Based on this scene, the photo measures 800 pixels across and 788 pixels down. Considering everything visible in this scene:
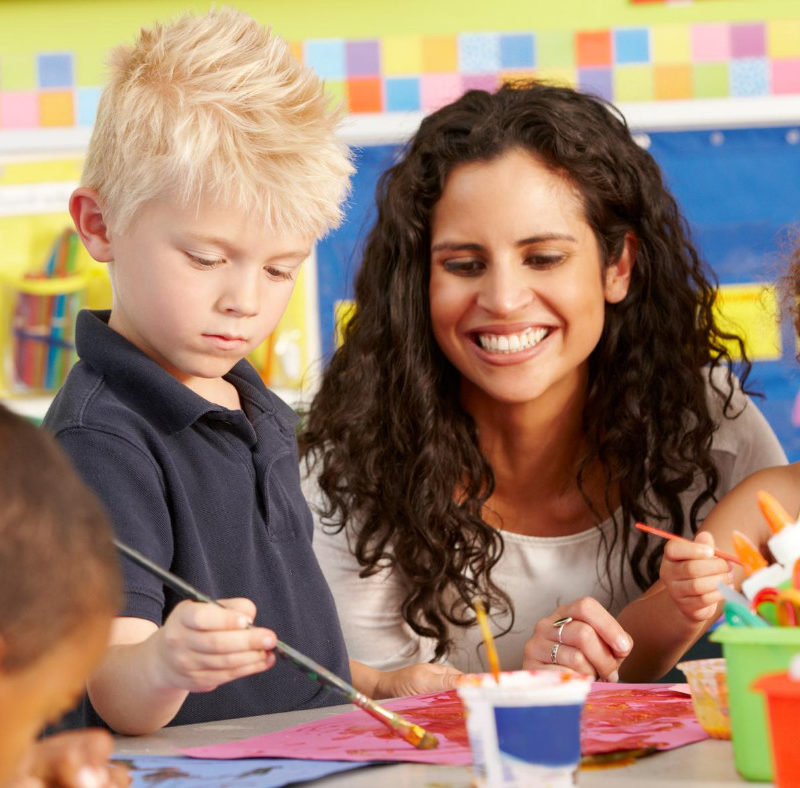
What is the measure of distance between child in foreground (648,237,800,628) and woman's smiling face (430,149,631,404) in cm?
27

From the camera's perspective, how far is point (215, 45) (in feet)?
3.84

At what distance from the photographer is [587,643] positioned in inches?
45.8

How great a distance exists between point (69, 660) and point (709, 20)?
215 centimetres

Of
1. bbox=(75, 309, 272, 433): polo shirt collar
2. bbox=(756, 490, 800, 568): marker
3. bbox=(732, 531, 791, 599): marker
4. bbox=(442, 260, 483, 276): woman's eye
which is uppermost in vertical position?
bbox=(442, 260, 483, 276): woman's eye

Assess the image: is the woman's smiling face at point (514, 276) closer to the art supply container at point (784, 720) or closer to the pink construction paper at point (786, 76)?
the art supply container at point (784, 720)

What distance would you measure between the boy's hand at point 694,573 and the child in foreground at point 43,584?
58cm

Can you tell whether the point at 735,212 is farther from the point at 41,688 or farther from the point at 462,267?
the point at 41,688

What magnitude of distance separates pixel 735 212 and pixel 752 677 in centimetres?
180

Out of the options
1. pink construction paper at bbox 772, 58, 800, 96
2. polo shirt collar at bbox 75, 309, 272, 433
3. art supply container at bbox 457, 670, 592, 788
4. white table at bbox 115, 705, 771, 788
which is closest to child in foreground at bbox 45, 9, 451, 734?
polo shirt collar at bbox 75, 309, 272, 433

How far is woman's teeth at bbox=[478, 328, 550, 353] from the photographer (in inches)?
61.0

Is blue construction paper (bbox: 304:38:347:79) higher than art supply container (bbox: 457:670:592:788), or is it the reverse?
blue construction paper (bbox: 304:38:347:79)

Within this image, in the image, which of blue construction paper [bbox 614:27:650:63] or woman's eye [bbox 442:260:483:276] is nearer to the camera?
woman's eye [bbox 442:260:483:276]

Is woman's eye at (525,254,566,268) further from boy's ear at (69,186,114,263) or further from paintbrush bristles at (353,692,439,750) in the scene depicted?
paintbrush bristles at (353,692,439,750)

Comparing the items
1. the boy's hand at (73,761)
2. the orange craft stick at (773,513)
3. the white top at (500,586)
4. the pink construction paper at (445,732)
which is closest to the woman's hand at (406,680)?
the white top at (500,586)
